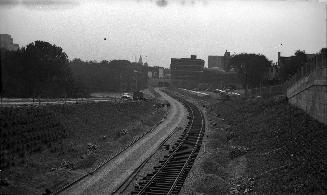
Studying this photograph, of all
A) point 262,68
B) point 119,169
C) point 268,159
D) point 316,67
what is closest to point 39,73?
point 119,169

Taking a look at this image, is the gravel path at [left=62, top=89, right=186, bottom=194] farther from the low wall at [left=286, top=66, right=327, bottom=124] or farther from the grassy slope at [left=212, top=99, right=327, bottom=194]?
the low wall at [left=286, top=66, right=327, bottom=124]

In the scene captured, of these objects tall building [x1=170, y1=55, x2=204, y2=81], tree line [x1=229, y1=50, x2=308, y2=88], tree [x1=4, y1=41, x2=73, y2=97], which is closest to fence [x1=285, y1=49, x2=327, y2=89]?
tree [x1=4, y1=41, x2=73, y2=97]

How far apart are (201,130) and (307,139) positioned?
20.1 m

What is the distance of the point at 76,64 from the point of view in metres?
153

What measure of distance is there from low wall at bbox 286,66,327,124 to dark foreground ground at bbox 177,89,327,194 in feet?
2.28

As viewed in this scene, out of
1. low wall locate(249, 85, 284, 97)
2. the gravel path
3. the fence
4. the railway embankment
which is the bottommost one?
the gravel path

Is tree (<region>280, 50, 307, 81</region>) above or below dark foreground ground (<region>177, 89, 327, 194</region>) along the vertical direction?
above

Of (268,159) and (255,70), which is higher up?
(255,70)

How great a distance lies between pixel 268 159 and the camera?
25.7 m

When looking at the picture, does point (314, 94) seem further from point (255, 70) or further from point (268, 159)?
point (255, 70)

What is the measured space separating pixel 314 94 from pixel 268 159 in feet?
27.8

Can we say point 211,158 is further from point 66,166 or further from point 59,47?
point 59,47

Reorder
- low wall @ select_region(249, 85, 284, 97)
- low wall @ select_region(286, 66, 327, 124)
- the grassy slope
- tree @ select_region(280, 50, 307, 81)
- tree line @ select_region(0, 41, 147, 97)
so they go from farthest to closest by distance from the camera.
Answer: tree @ select_region(280, 50, 307, 81)
tree line @ select_region(0, 41, 147, 97)
low wall @ select_region(249, 85, 284, 97)
low wall @ select_region(286, 66, 327, 124)
the grassy slope

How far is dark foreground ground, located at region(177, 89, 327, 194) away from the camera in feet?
65.6
